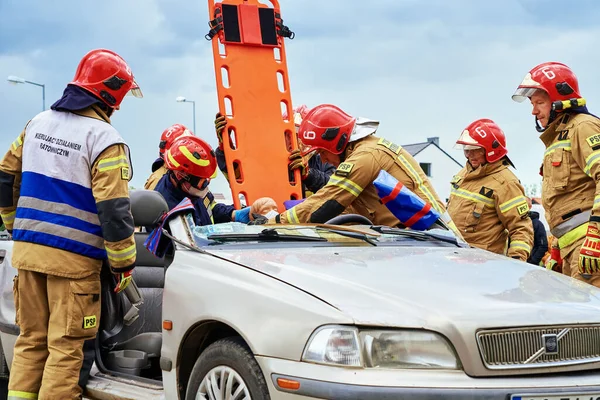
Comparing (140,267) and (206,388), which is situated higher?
(140,267)

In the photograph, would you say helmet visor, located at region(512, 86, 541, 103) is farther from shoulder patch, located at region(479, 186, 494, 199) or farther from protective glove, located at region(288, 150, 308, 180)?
protective glove, located at region(288, 150, 308, 180)

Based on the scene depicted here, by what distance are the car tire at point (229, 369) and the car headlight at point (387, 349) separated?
1.02 feet

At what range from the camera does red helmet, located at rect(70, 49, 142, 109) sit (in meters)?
4.29

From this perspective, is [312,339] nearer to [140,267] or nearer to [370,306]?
[370,306]

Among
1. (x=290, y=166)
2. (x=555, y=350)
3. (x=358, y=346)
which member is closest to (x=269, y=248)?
(x=358, y=346)

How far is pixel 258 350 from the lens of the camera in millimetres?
2900

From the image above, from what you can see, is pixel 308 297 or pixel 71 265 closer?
pixel 308 297

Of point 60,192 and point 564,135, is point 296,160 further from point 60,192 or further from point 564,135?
point 60,192

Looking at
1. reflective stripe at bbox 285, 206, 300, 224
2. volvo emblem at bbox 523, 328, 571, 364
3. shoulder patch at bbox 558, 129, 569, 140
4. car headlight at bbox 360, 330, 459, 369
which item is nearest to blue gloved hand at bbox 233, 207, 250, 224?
reflective stripe at bbox 285, 206, 300, 224

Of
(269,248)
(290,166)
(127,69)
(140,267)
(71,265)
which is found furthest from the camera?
(290,166)

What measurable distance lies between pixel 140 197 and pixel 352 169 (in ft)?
5.90

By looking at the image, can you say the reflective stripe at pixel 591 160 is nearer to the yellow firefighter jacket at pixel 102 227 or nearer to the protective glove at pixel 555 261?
the protective glove at pixel 555 261

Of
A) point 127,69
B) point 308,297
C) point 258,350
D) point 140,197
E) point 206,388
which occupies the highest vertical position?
point 127,69

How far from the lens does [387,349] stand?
2.76 meters
